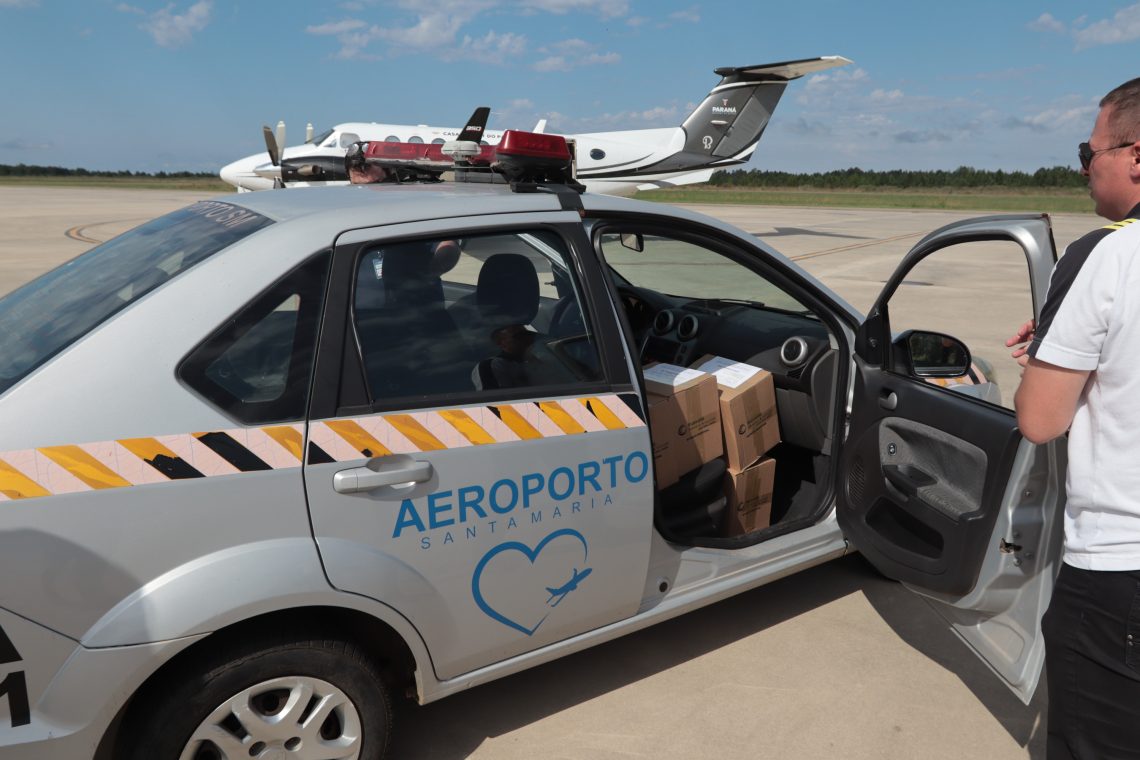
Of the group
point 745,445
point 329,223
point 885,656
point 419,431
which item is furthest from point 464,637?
point 885,656

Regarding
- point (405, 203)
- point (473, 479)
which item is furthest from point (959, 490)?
point (405, 203)

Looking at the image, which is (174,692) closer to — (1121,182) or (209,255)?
(209,255)

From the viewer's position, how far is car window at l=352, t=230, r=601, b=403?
225cm

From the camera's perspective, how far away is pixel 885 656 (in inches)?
125

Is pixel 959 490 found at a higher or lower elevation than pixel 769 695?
higher

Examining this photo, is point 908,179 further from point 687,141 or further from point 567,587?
point 567,587

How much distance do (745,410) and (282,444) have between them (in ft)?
6.17

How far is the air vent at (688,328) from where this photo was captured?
13.0 ft

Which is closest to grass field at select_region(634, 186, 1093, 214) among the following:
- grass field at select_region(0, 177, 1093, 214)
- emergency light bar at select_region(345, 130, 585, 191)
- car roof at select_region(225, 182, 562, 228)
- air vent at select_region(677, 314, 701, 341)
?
grass field at select_region(0, 177, 1093, 214)

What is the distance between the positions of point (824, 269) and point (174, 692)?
15.0 metres

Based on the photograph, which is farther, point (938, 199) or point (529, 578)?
point (938, 199)

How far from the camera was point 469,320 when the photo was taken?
8.17ft

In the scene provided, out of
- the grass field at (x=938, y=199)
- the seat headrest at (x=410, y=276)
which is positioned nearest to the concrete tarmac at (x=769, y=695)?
the seat headrest at (x=410, y=276)

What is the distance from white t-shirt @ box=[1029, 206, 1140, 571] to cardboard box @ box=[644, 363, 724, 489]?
142 cm
